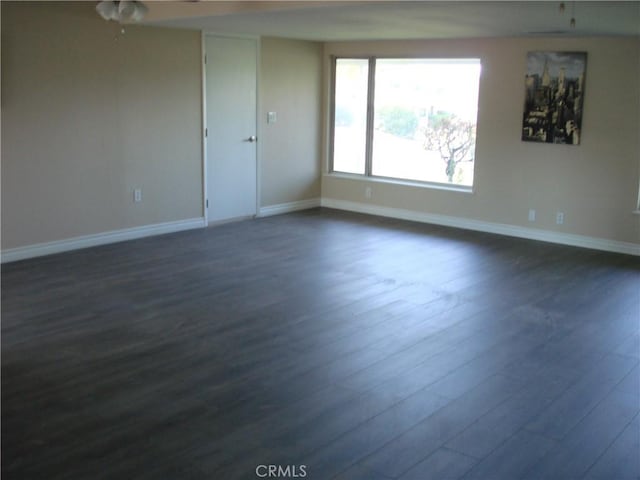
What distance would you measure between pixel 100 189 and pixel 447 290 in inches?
138

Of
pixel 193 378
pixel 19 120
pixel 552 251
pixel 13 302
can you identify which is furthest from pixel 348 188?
pixel 193 378

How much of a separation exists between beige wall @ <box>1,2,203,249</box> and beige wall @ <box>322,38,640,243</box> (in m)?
2.62

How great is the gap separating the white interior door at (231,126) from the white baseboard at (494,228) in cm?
140

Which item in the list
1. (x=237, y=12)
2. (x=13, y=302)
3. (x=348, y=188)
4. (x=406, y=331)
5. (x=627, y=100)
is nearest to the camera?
(x=406, y=331)

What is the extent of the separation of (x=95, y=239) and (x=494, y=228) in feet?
14.1

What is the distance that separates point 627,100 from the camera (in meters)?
6.62

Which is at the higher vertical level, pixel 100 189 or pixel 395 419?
pixel 100 189

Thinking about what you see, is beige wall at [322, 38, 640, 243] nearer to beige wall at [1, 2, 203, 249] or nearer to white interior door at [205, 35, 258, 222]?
white interior door at [205, 35, 258, 222]

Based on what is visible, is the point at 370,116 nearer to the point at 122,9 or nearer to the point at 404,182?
the point at 404,182

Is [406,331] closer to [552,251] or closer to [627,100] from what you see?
[552,251]

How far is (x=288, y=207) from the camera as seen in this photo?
879cm

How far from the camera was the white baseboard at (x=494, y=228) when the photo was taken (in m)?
6.93
